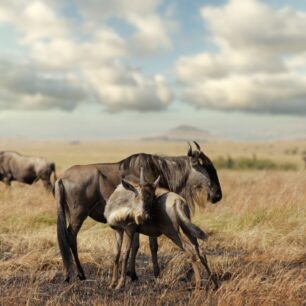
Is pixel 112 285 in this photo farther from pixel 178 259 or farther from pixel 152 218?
pixel 178 259

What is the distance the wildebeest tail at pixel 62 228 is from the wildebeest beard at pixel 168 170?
0.87 m

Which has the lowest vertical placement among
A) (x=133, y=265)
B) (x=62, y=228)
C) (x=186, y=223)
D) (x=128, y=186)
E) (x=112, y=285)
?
(x=112, y=285)

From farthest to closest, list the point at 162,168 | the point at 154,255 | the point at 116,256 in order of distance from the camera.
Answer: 1. the point at 162,168
2. the point at 154,255
3. the point at 116,256

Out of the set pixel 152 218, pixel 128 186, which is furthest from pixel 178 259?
pixel 128 186

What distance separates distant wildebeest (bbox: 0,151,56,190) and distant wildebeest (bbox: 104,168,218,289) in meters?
12.3

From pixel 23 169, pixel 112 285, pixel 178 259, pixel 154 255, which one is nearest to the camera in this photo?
pixel 112 285

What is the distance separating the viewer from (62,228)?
276 inches

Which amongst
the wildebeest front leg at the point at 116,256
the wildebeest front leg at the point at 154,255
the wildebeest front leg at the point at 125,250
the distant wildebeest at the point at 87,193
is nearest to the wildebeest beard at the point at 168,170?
the distant wildebeest at the point at 87,193

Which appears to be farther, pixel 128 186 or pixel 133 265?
pixel 133 265

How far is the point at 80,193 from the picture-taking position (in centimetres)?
706

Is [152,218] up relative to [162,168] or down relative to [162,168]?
down

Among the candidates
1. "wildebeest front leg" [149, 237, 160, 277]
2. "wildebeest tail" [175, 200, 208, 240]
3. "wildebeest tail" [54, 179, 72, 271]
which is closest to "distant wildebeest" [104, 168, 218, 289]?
"wildebeest tail" [175, 200, 208, 240]

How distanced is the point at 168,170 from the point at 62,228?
5.67 feet

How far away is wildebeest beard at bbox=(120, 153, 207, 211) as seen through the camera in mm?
7340
